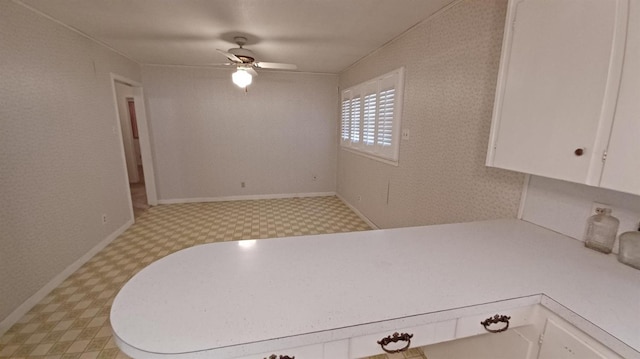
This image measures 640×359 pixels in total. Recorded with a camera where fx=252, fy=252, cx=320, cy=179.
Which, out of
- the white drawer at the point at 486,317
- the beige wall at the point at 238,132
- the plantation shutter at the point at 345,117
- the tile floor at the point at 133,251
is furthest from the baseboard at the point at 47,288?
the plantation shutter at the point at 345,117

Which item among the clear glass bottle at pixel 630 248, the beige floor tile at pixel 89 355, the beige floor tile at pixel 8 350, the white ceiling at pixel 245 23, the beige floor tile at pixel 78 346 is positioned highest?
the white ceiling at pixel 245 23

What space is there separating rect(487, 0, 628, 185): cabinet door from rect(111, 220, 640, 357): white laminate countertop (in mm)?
403

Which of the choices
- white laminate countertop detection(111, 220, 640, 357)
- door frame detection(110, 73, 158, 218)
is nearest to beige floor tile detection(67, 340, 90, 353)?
white laminate countertop detection(111, 220, 640, 357)

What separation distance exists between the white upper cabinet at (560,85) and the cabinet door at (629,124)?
2 centimetres

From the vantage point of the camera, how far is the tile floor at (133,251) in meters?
1.70

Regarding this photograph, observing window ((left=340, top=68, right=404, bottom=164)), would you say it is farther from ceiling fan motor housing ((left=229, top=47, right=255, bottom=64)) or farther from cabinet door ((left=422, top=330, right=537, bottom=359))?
cabinet door ((left=422, top=330, right=537, bottom=359))

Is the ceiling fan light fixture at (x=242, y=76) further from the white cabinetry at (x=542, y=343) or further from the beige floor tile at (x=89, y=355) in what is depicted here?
the white cabinetry at (x=542, y=343)

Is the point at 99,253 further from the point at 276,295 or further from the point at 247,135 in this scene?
the point at 276,295

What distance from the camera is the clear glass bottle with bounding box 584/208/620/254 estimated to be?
1106mm

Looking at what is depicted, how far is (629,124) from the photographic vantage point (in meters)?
0.87

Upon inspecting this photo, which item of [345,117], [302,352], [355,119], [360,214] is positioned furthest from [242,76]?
[302,352]

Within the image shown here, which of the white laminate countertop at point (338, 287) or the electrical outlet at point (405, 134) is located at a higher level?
the electrical outlet at point (405, 134)

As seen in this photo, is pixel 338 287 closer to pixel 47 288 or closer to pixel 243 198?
pixel 47 288

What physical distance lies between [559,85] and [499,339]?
1096 mm
